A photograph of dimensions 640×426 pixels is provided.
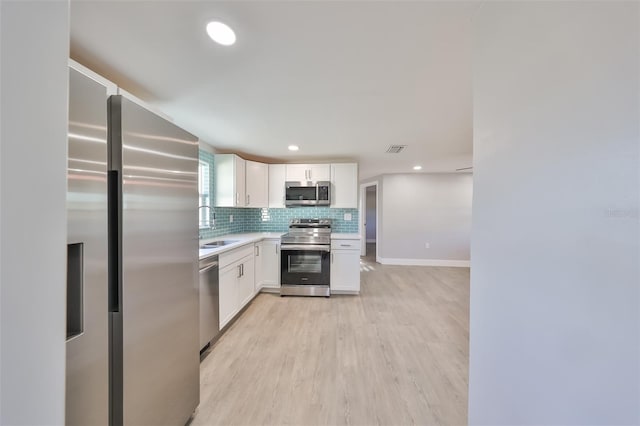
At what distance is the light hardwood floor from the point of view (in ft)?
4.94

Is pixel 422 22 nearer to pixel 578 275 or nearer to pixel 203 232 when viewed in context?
pixel 578 275

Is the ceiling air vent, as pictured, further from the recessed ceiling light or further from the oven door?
the recessed ceiling light

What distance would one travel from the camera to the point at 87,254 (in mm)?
837

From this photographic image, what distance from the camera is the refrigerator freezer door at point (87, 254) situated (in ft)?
2.60

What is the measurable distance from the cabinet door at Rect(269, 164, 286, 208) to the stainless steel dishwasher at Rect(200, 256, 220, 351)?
1891mm

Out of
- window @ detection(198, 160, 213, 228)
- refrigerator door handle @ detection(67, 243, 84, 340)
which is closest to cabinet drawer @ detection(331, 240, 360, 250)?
window @ detection(198, 160, 213, 228)

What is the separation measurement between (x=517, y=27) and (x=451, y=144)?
2.66 m

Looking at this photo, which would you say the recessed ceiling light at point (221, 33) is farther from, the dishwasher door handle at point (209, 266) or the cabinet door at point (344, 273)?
the cabinet door at point (344, 273)

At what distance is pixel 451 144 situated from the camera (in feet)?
10.4

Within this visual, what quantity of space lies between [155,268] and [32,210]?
782 millimetres

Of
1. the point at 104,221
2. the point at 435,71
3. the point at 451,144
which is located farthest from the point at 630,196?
the point at 451,144

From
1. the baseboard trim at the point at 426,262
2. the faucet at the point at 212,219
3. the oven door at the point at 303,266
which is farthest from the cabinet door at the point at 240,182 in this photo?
the baseboard trim at the point at 426,262

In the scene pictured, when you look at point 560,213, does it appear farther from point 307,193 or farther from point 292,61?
point 307,193

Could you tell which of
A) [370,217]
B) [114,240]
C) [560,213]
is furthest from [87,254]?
[370,217]
